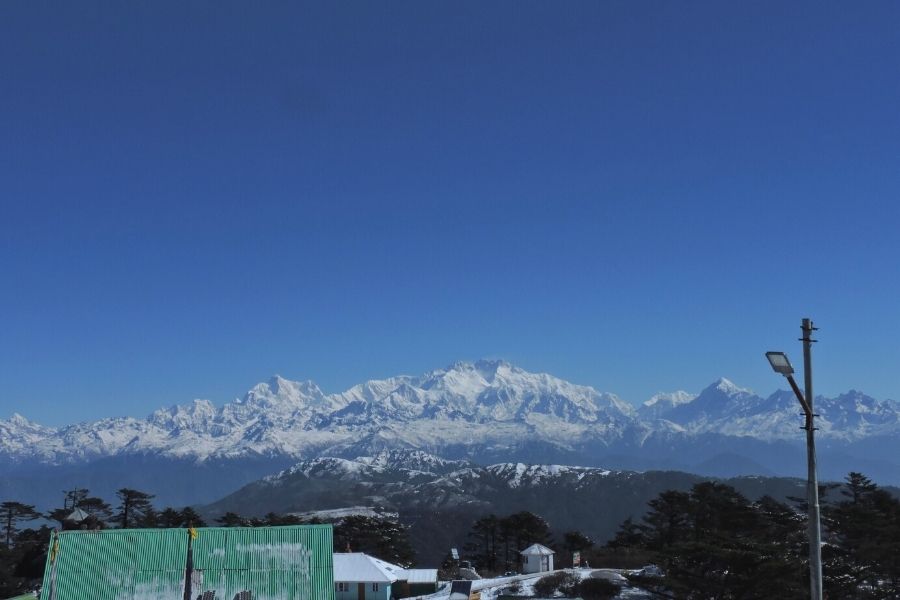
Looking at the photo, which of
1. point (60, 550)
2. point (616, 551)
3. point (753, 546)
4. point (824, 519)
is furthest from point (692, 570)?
point (616, 551)

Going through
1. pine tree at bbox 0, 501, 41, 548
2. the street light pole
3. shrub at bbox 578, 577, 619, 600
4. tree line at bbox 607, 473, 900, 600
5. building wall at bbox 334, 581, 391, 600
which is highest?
the street light pole

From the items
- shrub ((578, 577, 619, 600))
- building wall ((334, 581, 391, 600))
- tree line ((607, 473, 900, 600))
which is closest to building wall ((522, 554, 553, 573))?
tree line ((607, 473, 900, 600))

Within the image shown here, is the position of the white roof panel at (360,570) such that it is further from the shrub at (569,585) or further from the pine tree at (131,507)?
the pine tree at (131,507)

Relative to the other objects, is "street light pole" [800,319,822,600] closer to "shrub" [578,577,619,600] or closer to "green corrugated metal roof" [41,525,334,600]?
"green corrugated metal roof" [41,525,334,600]

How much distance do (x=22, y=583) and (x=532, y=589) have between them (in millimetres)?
48387

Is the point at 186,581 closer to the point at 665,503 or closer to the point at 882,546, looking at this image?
the point at 882,546

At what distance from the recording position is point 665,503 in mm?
102188

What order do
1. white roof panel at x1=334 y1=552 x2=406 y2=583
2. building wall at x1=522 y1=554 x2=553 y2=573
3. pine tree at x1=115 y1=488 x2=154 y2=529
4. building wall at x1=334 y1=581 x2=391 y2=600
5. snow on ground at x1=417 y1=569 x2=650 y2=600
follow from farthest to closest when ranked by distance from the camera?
pine tree at x1=115 y1=488 x2=154 y2=529
building wall at x1=522 y1=554 x2=553 y2=573
white roof panel at x1=334 y1=552 x2=406 y2=583
building wall at x1=334 y1=581 x2=391 y2=600
snow on ground at x1=417 y1=569 x2=650 y2=600

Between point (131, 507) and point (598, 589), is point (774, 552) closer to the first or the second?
point (598, 589)

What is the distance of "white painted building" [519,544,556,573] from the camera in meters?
96.8

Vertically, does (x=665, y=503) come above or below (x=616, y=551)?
above

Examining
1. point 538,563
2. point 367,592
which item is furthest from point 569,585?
point 538,563

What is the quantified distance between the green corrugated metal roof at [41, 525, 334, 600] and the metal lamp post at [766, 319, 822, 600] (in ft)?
93.8

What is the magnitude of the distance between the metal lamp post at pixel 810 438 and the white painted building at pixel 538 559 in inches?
3260
